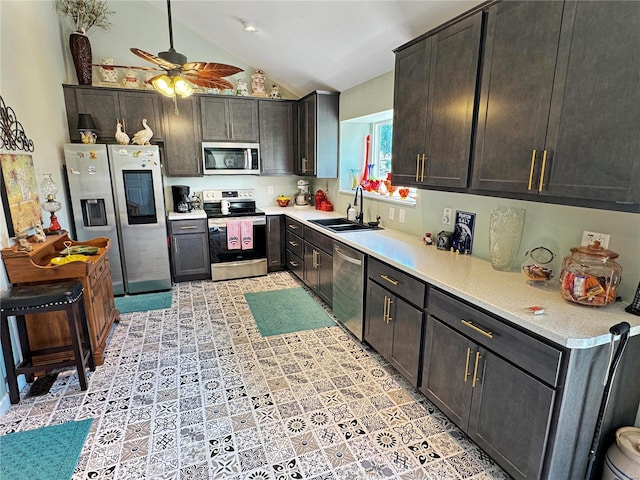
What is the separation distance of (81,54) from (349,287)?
13.2ft

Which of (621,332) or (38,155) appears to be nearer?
(621,332)

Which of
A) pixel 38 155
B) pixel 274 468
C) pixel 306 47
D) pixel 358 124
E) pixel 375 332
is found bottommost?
pixel 274 468

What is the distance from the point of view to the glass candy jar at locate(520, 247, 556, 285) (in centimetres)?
184

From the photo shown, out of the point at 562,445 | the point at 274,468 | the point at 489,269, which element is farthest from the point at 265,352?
the point at 562,445

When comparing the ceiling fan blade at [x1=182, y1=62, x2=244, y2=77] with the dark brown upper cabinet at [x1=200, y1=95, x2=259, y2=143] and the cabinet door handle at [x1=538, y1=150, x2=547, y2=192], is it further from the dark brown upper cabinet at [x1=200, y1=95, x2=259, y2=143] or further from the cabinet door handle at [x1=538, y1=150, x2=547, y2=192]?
the dark brown upper cabinet at [x1=200, y1=95, x2=259, y2=143]

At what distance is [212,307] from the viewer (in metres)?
3.77

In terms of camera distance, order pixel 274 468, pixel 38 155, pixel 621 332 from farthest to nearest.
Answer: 1. pixel 38 155
2. pixel 274 468
3. pixel 621 332

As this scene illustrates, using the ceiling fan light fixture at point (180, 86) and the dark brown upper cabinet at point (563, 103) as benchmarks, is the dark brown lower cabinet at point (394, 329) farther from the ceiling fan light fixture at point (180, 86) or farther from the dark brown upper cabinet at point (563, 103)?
the ceiling fan light fixture at point (180, 86)

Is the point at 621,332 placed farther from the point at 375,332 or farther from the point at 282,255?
the point at 282,255

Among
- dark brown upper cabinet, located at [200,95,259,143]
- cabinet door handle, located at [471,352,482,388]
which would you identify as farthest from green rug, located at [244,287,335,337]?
dark brown upper cabinet, located at [200,95,259,143]

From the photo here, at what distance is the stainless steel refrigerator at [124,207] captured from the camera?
3.73 meters

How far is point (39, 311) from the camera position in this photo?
88.4 inches

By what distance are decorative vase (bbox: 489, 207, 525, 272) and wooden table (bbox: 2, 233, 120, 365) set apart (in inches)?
114

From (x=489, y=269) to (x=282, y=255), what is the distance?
3173 mm
